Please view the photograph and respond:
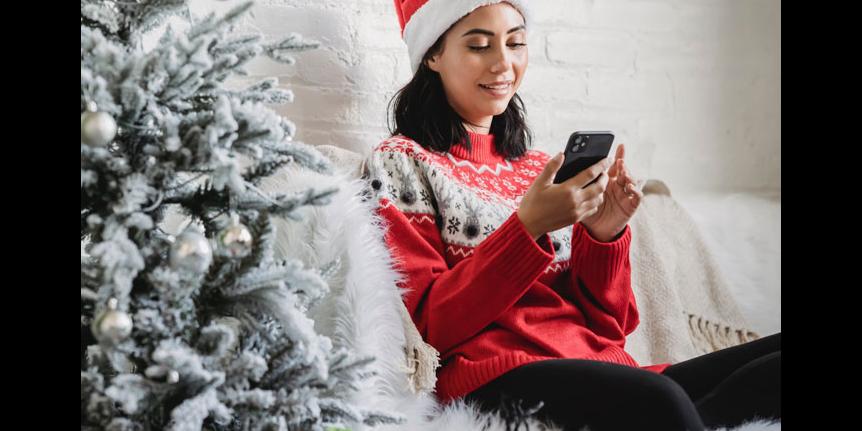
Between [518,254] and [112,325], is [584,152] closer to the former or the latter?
[518,254]

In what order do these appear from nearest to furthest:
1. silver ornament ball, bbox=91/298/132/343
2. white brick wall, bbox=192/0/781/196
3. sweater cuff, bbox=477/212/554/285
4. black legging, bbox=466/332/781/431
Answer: silver ornament ball, bbox=91/298/132/343 → black legging, bbox=466/332/781/431 → sweater cuff, bbox=477/212/554/285 → white brick wall, bbox=192/0/781/196

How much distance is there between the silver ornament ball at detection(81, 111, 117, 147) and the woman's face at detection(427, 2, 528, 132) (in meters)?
0.66

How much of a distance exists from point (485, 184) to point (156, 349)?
0.68m

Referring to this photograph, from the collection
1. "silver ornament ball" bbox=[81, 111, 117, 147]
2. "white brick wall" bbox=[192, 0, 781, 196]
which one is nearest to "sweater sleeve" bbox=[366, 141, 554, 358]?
"white brick wall" bbox=[192, 0, 781, 196]

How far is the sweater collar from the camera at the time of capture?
1347 millimetres

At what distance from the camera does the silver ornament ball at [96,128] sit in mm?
763

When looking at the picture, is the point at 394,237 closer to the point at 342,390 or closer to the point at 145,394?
the point at 342,390

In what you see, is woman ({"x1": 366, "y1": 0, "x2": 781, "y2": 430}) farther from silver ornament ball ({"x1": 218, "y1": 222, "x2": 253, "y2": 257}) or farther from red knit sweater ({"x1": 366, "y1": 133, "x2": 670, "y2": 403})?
silver ornament ball ({"x1": 218, "y1": 222, "x2": 253, "y2": 257})

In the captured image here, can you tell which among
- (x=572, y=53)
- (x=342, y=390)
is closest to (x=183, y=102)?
(x=342, y=390)

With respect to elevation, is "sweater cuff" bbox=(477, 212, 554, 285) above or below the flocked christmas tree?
below

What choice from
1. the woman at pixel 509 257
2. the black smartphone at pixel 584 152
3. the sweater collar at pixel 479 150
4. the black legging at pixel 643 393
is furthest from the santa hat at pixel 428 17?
the black legging at pixel 643 393

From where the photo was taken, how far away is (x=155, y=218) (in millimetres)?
866

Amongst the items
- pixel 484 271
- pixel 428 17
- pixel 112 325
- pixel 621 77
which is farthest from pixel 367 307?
pixel 621 77
